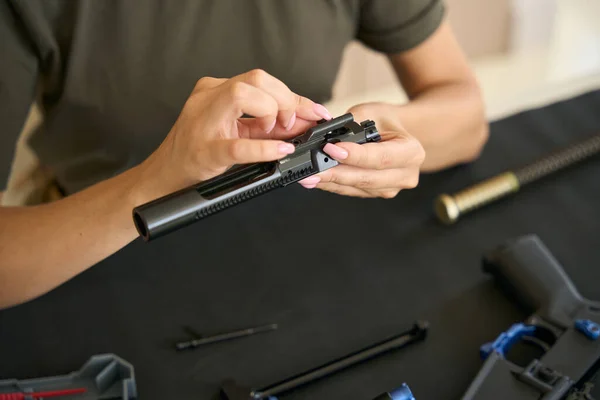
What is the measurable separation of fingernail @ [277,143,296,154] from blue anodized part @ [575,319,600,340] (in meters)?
0.31

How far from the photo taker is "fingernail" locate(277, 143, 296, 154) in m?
0.43

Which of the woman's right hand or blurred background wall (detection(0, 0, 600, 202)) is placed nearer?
the woman's right hand

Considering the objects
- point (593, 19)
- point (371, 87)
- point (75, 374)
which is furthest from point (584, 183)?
point (593, 19)

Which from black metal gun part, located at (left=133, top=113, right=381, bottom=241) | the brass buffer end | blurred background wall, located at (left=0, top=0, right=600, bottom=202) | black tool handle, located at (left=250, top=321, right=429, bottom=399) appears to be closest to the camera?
black metal gun part, located at (left=133, top=113, right=381, bottom=241)

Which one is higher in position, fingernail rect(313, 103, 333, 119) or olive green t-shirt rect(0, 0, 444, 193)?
olive green t-shirt rect(0, 0, 444, 193)

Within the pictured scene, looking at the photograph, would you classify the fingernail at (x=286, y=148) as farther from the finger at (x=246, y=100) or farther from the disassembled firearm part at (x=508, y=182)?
the disassembled firearm part at (x=508, y=182)

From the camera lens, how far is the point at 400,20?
73 centimetres

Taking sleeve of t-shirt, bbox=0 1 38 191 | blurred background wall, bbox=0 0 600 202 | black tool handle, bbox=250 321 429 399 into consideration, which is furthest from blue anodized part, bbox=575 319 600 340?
blurred background wall, bbox=0 0 600 202

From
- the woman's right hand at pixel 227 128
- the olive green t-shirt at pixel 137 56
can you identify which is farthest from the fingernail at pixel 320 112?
the olive green t-shirt at pixel 137 56

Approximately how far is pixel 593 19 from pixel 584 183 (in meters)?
1.09

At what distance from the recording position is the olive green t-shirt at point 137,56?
1.99 ft

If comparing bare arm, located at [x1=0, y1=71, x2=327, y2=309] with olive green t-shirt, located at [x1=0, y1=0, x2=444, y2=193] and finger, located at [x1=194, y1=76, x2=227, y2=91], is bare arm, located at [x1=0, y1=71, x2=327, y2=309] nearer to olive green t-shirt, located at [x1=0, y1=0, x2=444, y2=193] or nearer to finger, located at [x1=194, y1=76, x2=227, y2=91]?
finger, located at [x1=194, y1=76, x2=227, y2=91]

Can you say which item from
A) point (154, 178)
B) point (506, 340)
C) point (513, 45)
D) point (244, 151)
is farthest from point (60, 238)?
point (513, 45)

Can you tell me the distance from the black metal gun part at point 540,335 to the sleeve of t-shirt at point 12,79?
496 millimetres
